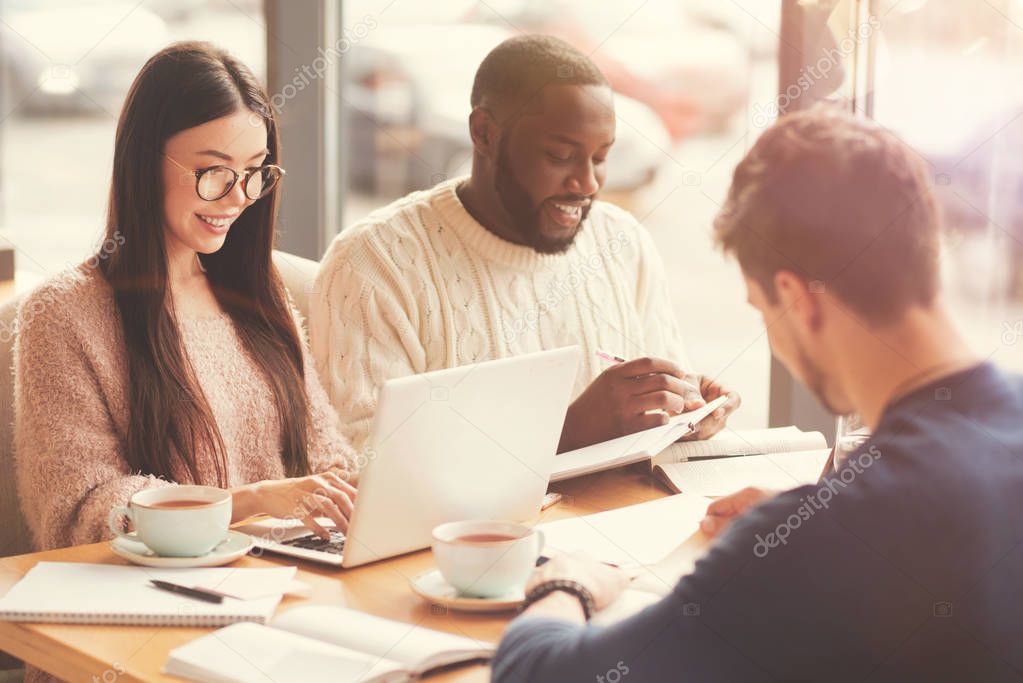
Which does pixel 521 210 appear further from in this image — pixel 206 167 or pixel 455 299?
pixel 206 167

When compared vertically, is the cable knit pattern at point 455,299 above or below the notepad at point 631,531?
above

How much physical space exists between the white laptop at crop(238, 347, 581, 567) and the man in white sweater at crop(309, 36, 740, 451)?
0.61 meters

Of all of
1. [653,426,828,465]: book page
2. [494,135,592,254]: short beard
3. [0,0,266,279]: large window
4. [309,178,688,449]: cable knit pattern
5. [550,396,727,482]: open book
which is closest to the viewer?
[550,396,727,482]: open book

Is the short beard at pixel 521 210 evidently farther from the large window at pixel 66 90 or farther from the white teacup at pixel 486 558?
the white teacup at pixel 486 558

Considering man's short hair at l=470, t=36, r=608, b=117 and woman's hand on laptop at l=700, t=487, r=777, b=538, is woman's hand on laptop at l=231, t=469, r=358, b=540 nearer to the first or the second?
woman's hand on laptop at l=700, t=487, r=777, b=538

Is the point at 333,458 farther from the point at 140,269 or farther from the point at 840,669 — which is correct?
the point at 840,669

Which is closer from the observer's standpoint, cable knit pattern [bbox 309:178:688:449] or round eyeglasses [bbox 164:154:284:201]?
round eyeglasses [bbox 164:154:284:201]

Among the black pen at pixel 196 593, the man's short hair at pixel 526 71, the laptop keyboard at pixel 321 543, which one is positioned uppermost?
the man's short hair at pixel 526 71

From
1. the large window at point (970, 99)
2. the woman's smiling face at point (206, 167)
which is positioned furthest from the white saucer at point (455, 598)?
the large window at point (970, 99)

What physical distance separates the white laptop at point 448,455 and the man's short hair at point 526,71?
907 millimetres

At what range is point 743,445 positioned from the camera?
1.86m

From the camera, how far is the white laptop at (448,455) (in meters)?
1.27

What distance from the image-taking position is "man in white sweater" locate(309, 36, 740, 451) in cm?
215

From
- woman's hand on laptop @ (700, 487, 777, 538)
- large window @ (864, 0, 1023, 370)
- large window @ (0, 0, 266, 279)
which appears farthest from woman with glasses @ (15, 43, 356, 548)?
large window @ (864, 0, 1023, 370)
